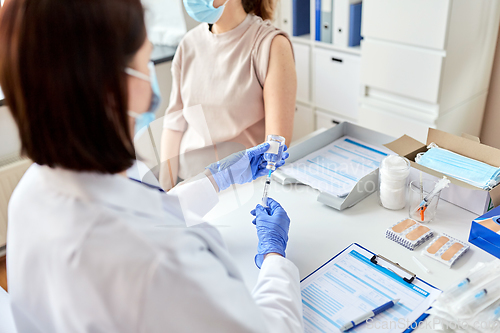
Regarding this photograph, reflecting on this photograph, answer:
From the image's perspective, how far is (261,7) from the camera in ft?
4.90

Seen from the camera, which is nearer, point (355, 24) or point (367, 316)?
point (367, 316)

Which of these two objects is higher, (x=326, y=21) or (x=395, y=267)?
(x=326, y=21)

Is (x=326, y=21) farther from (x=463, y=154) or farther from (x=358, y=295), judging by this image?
(x=358, y=295)

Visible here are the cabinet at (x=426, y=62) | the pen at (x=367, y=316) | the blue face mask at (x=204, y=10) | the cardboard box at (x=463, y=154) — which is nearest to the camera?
the pen at (x=367, y=316)

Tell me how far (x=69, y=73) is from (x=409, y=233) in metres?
0.79

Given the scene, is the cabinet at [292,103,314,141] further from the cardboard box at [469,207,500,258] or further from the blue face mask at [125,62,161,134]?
the blue face mask at [125,62,161,134]

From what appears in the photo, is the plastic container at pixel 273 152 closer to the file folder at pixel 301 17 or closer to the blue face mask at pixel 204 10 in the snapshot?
the blue face mask at pixel 204 10

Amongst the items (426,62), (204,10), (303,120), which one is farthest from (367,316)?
(303,120)

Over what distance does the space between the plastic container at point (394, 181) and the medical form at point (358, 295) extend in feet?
0.68

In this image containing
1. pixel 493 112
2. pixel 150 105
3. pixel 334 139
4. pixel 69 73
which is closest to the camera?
pixel 69 73

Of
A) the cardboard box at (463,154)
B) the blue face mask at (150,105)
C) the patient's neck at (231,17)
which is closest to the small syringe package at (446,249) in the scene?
the cardboard box at (463,154)

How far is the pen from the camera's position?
72cm

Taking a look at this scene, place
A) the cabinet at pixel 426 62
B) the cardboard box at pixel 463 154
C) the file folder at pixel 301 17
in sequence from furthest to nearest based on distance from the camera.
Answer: the file folder at pixel 301 17 < the cabinet at pixel 426 62 < the cardboard box at pixel 463 154

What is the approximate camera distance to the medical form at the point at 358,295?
2.40 ft
